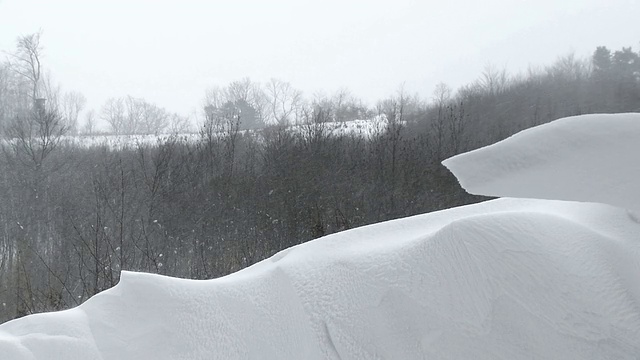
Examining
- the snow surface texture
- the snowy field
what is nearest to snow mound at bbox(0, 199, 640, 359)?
the snow surface texture

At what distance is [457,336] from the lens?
3.63ft

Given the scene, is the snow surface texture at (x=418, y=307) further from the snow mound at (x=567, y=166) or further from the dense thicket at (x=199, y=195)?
the dense thicket at (x=199, y=195)

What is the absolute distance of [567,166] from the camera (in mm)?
1133

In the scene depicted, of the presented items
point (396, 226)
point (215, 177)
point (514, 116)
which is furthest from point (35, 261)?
point (514, 116)

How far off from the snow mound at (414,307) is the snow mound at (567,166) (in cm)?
8

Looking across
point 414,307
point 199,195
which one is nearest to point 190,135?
point 199,195

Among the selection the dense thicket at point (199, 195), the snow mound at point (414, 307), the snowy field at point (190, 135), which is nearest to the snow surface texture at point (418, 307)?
the snow mound at point (414, 307)

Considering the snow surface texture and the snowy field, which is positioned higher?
the snowy field

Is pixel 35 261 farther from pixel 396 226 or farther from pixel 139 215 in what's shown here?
pixel 396 226

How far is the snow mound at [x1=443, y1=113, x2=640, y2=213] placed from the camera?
3.67 feet

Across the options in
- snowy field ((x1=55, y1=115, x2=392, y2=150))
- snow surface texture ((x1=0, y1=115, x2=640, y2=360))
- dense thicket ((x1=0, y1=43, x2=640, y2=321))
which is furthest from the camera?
snowy field ((x1=55, y1=115, x2=392, y2=150))

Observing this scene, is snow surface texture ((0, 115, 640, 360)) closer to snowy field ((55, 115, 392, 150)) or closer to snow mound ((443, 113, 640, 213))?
snow mound ((443, 113, 640, 213))

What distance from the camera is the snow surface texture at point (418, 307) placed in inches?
42.8

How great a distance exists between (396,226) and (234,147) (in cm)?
1615
